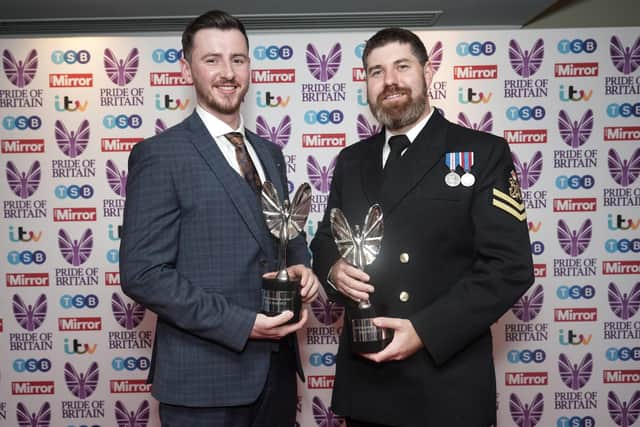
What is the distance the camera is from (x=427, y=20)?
435 cm

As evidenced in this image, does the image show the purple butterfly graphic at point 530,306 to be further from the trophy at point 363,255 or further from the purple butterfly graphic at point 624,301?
the trophy at point 363,255

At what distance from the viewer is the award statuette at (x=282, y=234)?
1317 mm

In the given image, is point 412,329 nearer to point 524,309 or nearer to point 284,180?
point 284,180

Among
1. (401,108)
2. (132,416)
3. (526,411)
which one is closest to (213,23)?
(401,108)

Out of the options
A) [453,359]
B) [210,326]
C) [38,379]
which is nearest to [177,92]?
[210,326]

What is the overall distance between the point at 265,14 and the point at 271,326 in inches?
138

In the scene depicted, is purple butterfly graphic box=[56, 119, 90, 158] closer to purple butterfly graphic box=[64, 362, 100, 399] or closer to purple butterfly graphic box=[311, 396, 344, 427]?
purple butterfly graphic box=[64, 362, 100, 399]

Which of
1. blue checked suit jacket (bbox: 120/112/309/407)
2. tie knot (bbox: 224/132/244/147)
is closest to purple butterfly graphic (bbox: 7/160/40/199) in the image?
blue checked suit jacket (bbox: 120/112/309/407)

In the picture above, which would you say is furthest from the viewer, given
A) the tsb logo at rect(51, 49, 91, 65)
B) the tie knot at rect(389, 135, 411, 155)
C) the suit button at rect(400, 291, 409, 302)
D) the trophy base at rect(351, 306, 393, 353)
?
the tsb logo at rect(51, 49, 91, 65)

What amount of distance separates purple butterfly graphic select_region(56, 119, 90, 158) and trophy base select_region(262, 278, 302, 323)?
4.40ft

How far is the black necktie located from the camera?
1493mm

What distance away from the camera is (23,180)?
2.19 m

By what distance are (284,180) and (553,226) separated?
128 centimetres

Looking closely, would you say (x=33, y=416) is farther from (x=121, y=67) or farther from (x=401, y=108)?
(x=401, y=108)
